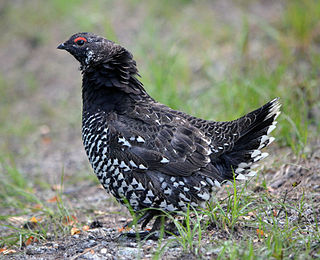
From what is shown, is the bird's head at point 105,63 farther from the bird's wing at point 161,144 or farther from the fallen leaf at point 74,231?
the fallen leaf at point 74,231

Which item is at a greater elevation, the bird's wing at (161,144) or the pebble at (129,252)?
the bird's wing at (161,144)

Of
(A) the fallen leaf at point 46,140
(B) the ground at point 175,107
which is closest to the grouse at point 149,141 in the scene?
(B) the ground at point 175,107

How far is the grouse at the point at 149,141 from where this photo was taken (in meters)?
4.33

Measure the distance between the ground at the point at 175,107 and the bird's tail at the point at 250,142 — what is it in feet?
0.84

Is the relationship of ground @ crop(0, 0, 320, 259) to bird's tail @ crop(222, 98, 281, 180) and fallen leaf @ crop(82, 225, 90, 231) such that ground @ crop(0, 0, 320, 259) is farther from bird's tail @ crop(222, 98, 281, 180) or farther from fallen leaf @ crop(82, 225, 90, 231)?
bird's tail @ crop(222, 98, 281, 180)

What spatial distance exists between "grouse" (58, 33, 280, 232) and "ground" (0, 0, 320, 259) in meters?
0.33

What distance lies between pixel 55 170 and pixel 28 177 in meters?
0.46

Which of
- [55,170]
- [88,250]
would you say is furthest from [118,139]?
[55,170]

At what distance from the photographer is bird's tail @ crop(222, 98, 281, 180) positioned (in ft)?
14.8

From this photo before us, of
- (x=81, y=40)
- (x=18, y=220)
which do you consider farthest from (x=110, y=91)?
(x=18, y=220)

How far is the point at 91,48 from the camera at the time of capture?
4.79 m

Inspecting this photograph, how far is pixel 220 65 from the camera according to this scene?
28.4 ft

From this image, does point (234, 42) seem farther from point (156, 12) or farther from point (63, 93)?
point (63, 93)

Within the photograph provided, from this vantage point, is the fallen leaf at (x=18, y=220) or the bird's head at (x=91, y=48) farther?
the fallen leaf at (x=18, y=220)
